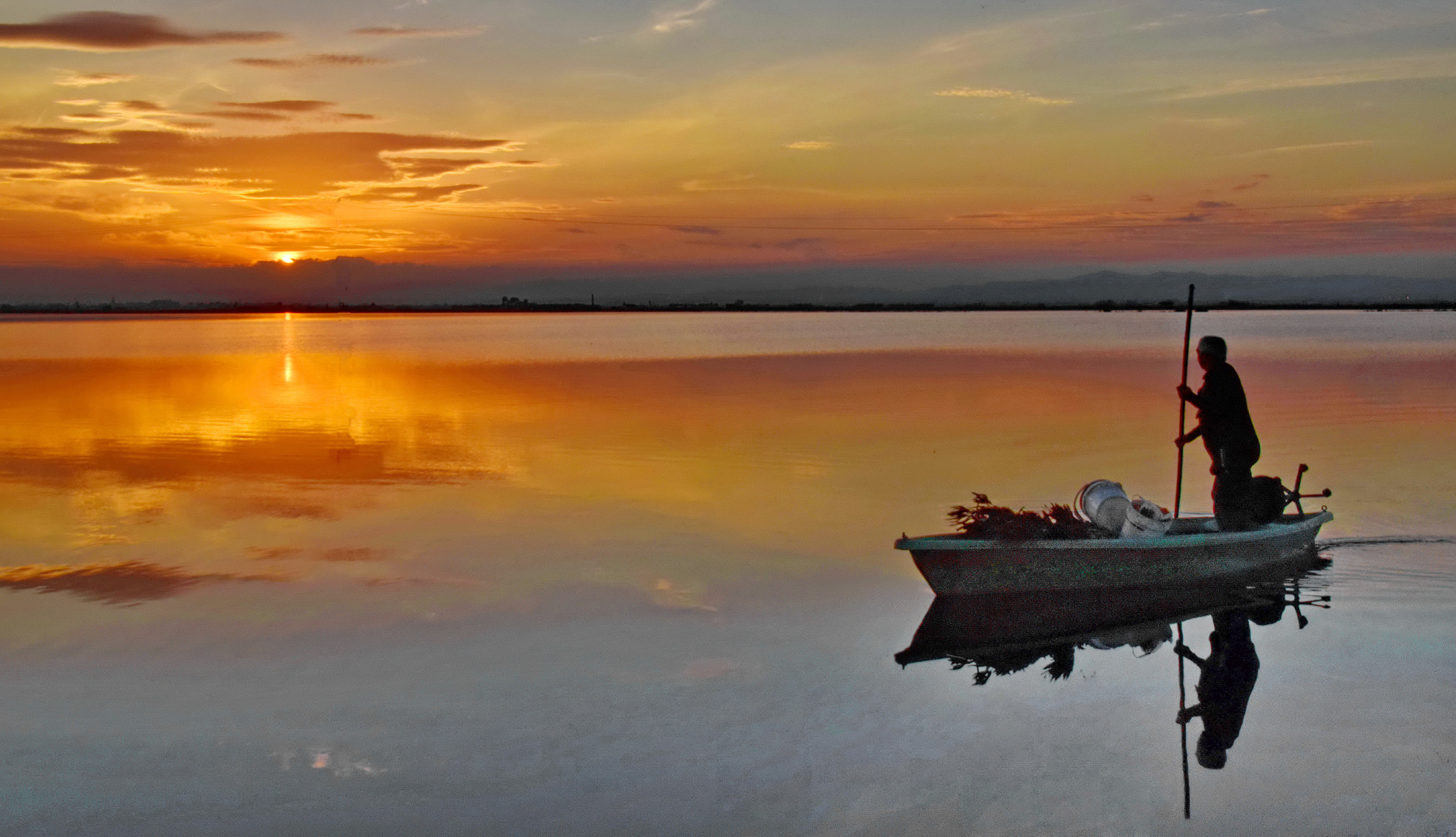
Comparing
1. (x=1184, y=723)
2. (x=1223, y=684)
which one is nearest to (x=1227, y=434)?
(x=1223, y=684)

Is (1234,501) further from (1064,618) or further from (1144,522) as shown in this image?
(1064,618)

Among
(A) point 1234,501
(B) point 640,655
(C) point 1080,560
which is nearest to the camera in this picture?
(B) point 640,655

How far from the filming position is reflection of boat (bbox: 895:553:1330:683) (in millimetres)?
8953

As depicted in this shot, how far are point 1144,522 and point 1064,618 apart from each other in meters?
1.59

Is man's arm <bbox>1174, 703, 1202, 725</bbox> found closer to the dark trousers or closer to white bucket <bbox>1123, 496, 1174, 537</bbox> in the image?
white bucket <bbox>1123, 496, 1174, 537</bbox>

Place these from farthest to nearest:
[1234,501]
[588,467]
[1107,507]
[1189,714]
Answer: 1. [588,467]
2. [1234,501]
3. [1107,507]
4. [1189,714]

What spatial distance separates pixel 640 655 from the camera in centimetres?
877

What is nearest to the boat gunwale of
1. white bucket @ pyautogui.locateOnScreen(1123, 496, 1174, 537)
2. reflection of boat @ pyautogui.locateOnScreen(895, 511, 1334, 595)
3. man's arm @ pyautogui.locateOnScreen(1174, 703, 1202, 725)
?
reflection of boat @ pyautogui.locateOnScreen(895, 511, 1334, 595)

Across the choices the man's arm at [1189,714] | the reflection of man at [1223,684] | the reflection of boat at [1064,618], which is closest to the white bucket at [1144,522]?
the reflection of boat at [1064,618]

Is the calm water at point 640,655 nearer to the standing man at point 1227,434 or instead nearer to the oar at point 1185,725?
the oar at point 1185,725

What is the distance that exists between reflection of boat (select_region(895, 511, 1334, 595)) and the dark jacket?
777 mm

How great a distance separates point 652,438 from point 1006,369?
2677cm

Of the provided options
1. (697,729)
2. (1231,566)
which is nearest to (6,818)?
(697,729)

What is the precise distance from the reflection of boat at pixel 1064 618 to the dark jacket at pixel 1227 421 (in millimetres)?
1188
